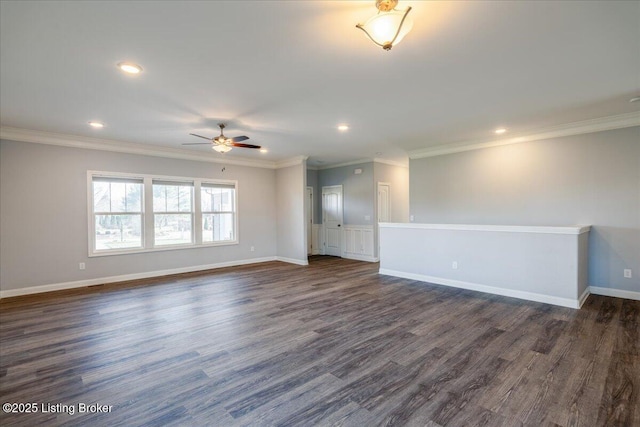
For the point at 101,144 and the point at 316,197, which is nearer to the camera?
the point at 101,144

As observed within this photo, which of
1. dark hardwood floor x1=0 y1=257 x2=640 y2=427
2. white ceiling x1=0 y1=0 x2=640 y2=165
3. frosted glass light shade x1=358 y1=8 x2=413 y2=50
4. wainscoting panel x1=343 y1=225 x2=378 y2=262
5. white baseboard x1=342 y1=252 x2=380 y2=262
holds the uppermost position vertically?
white ceiling x1=0 y1=0 x2=640 y2=165

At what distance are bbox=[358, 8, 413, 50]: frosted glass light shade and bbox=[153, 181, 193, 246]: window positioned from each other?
587 cm

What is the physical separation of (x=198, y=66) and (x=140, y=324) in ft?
9.91

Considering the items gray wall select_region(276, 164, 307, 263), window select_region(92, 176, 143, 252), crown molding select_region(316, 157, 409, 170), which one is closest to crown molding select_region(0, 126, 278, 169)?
window select_region(92, 176, 143, 252)

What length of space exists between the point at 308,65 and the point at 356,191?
18.8ft

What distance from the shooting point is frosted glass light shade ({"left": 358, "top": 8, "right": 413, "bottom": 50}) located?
6.41 feet

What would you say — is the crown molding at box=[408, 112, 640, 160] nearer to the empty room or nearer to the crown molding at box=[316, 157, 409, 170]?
the empty room

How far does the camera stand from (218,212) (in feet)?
24.3

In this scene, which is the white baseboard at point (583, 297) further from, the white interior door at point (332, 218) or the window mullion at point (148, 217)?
the window mullion at point (148, 217)

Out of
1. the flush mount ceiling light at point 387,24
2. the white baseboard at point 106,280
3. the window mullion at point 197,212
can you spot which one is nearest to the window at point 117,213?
the white baseboard at point 106,280

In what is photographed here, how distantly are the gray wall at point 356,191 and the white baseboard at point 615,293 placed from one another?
4569 mm

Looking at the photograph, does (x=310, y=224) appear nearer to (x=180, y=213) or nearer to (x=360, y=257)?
(x=360, y=257)

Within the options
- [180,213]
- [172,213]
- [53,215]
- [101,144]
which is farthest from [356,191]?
[53,215]

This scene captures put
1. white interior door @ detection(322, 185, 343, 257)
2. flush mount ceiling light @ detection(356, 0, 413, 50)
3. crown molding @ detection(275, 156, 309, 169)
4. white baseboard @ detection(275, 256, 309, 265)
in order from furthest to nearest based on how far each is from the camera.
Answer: white interior door @ detection(322, 185, 343, 257), white baseboard @ detection(275, 256, 309, 265), crown molding @ detection(275, 156, 309, 169), flush mount ceiling light @ detection(356, 0, 413, 50)
